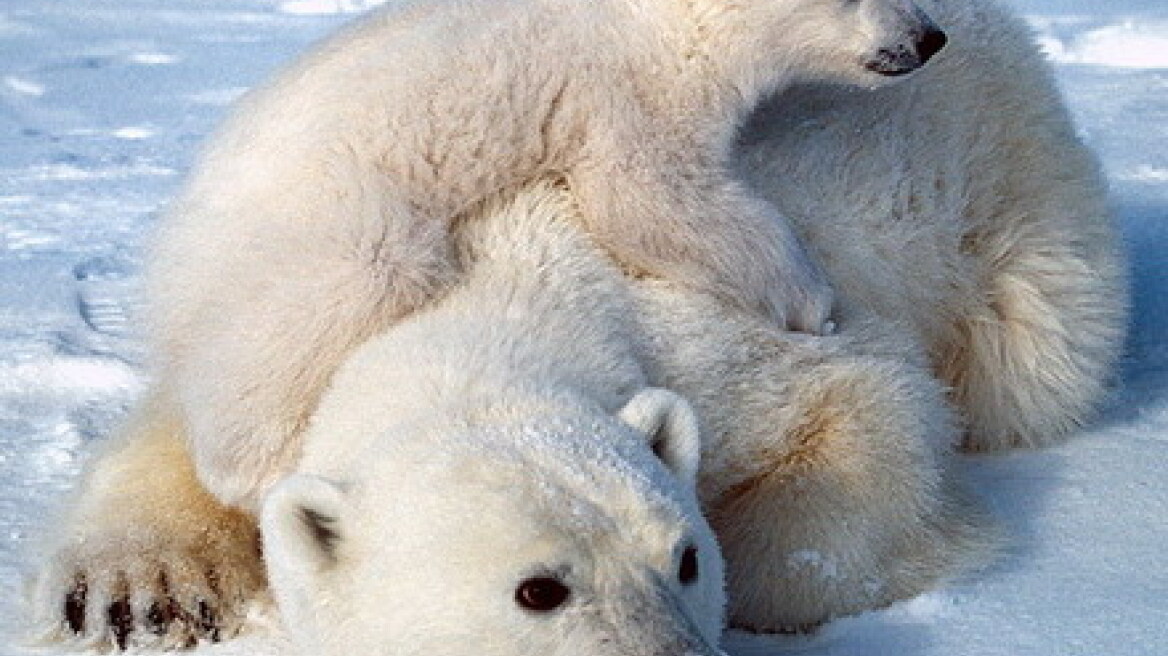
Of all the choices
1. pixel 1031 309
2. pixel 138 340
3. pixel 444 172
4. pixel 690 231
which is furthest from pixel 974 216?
pixel 138 340

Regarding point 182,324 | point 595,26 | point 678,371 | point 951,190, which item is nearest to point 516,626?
point 678,371

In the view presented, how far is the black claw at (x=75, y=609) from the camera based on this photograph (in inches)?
121

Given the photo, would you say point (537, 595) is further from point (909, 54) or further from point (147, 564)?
point (909, 54)

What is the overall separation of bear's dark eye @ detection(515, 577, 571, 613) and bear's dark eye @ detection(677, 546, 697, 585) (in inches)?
8.0

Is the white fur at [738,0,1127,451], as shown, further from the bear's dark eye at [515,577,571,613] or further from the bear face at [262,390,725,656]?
the bear's dark eye at [515,577,571,613]

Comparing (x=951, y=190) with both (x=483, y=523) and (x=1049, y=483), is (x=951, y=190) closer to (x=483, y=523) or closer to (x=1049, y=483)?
(x=1049, y=483)

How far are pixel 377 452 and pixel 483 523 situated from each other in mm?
268

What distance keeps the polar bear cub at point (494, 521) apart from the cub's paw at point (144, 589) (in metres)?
0.40

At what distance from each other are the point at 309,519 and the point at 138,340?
1309 millimetres

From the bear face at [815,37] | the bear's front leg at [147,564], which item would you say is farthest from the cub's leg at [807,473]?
the bear's front leg at [147,564]

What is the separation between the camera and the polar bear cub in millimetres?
2336

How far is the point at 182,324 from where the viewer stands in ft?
11.0

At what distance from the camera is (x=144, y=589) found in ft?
10.3

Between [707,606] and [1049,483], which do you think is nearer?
[707,606]
